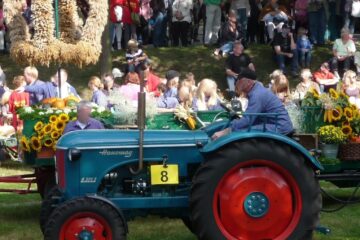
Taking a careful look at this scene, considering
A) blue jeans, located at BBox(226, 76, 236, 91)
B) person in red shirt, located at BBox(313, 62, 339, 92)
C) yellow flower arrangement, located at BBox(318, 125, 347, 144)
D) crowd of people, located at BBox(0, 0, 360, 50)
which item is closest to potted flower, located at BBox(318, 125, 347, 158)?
yellow flower arrangement, located at BBox(318, 125, 347, 144)

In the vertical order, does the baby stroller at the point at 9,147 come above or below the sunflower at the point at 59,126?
below

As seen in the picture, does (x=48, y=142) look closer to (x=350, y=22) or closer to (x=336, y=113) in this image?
(x=336, y=113)

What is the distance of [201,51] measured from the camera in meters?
22.4

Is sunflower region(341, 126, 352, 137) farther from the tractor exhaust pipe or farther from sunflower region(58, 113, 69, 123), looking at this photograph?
sunflower region(58, 113, 69, 123)

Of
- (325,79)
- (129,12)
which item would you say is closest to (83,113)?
(325,79)

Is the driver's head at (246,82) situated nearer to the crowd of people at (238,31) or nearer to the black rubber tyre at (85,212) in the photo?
the black rubber tyre at (85,212)

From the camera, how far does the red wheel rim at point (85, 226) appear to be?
805cm

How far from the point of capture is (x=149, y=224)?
10.5m

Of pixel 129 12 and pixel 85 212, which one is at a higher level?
pixel 129 12

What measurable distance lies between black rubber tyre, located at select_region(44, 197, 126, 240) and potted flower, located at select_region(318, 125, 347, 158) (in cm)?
328

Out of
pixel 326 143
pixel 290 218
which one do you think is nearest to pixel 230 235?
pixel 290 218

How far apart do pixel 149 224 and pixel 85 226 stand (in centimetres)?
249

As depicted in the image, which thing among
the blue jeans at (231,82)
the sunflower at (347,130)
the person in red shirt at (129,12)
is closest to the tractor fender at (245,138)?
the sunflower at (347,130)

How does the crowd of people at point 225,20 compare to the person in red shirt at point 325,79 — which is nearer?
the person in red shirt at point 325,79
